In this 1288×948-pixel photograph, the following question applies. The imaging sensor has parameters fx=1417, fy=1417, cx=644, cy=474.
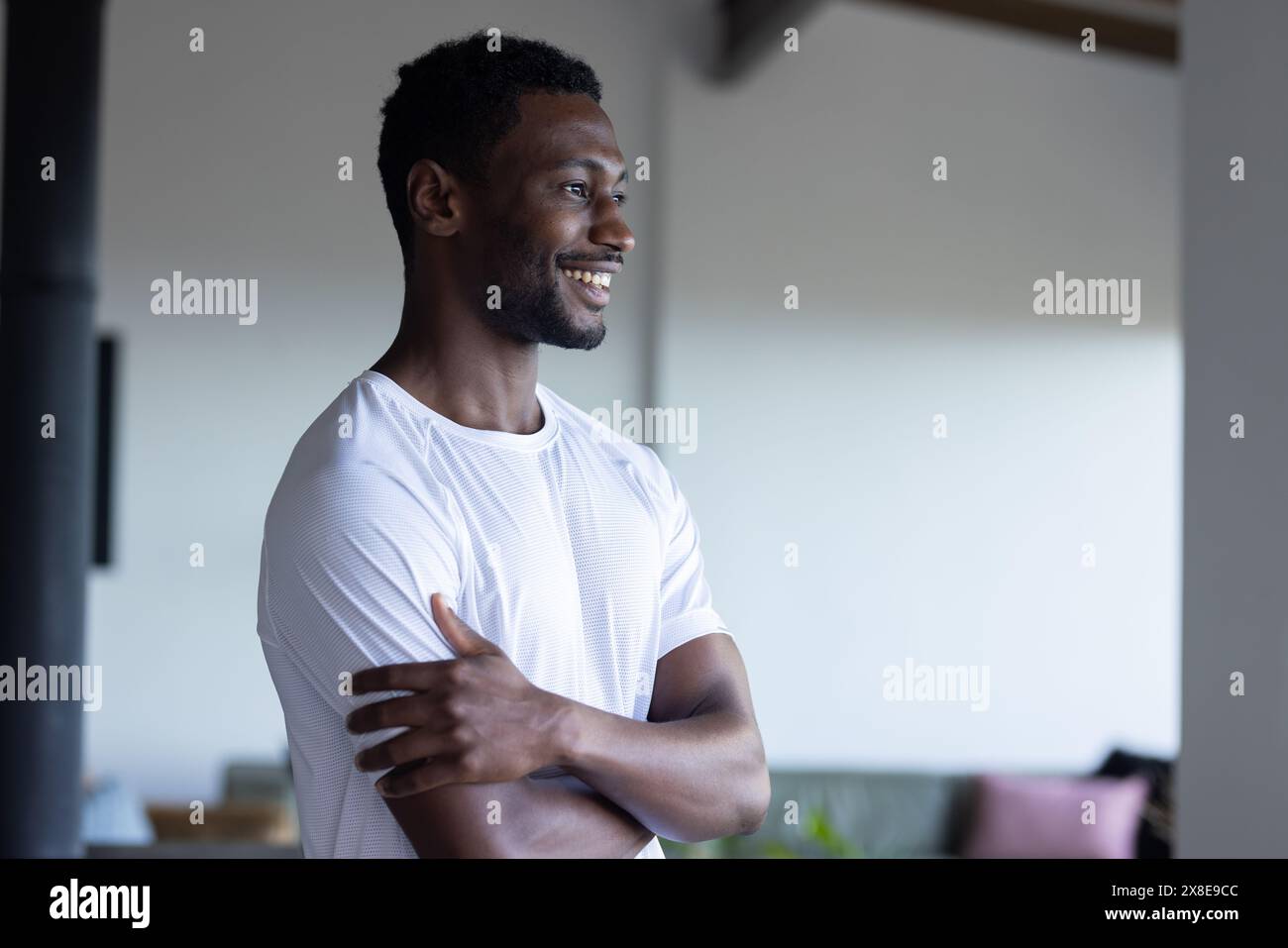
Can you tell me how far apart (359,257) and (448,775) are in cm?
343

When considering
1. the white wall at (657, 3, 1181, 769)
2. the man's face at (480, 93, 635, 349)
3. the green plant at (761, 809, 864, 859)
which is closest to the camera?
the man's face at (480, 93, 635, 349)

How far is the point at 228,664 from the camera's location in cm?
443

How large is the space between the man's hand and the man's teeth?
332 millimetres

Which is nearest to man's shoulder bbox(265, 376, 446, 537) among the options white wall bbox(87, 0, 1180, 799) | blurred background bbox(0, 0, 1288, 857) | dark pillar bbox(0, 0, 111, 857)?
dark pillar bbox(0, 0, 111, 857)

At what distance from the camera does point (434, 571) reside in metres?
1.09

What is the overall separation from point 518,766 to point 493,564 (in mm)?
174

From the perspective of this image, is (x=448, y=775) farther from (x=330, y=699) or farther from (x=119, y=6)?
(x=119, y=6)

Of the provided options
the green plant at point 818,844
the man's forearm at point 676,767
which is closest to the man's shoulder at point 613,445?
the man's forearm at point 676,767

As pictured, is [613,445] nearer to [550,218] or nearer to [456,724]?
[550,218]

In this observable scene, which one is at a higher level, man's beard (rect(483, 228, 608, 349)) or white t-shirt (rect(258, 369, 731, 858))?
man's beard (rect(483, 228, 608, 349))

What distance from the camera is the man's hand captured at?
1.03 m

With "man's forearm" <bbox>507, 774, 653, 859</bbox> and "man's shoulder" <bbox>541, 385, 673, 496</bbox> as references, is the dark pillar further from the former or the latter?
"man's forearm" <bbox>507, 774, 653, 859</bbox>

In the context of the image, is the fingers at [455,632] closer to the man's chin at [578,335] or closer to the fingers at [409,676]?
the fingers at [409,676]

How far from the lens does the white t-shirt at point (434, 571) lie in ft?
3.51
